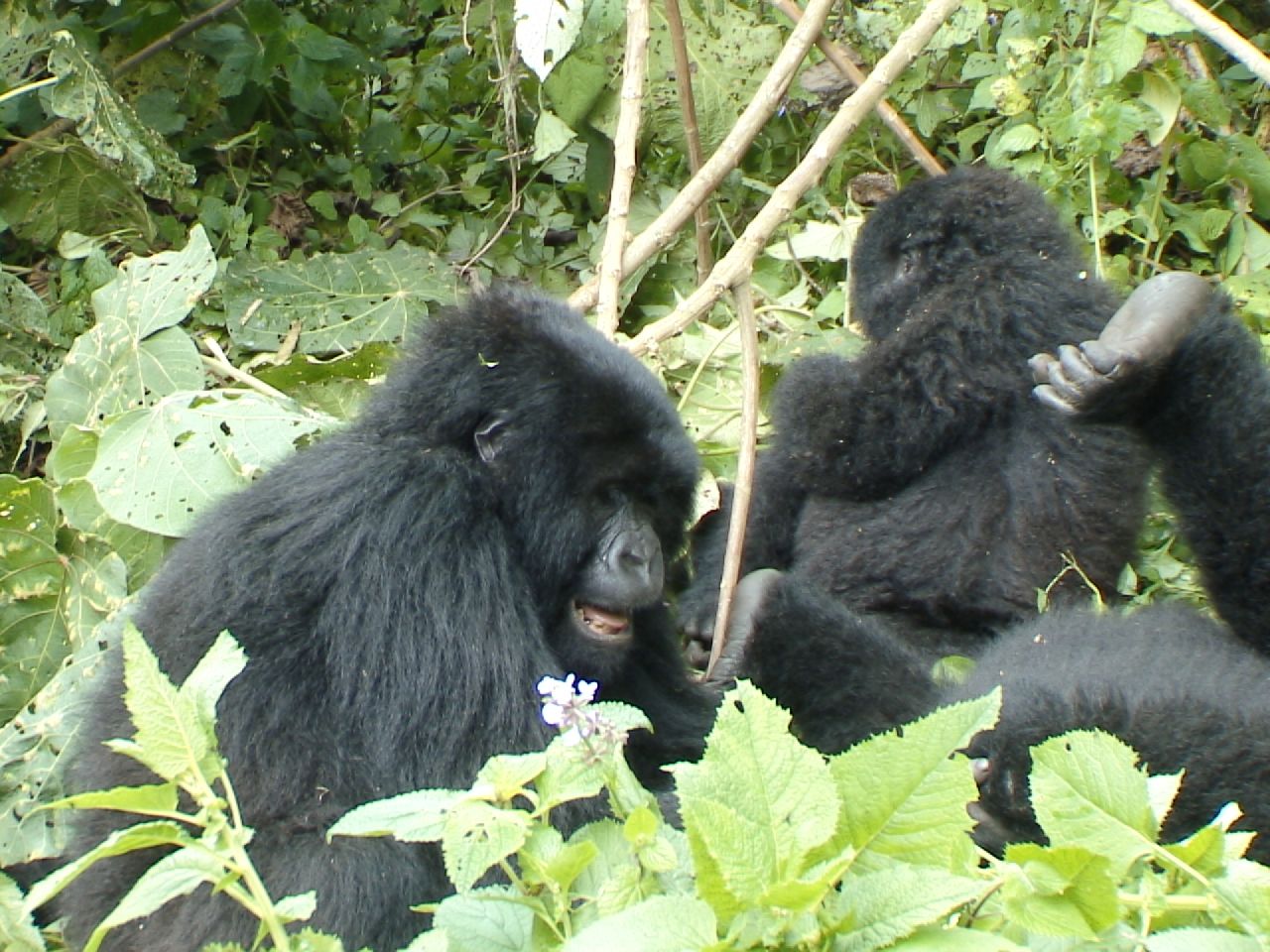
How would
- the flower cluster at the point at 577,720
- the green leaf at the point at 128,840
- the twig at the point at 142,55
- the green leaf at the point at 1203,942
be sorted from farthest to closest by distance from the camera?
the twig at the point at 142,55, the flower cluster at the point at 577,720, the green leaf at the point at 128,840, the green leaf at the point at 1203,942

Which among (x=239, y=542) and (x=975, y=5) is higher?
(x=975, y=5)

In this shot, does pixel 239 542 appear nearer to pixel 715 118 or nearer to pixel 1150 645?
pixel 1150 645

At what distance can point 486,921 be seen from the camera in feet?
5.36

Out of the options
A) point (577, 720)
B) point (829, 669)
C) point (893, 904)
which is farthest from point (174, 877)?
point (829, 669)

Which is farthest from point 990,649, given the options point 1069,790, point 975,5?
point 975,5

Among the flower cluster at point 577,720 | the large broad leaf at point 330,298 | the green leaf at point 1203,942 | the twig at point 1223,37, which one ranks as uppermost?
the twig at point 1223,37

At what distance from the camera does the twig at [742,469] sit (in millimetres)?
3453

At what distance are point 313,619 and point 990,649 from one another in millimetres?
1530

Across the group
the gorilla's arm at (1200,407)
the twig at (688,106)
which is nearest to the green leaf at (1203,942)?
the gorilla's arm at (1200,407)

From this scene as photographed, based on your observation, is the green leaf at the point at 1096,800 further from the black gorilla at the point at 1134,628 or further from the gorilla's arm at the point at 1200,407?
the gorilla's arm at the point at 1200,407

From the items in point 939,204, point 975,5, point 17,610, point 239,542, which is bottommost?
point 17,610

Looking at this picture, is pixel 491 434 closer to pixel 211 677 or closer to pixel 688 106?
pixel 211 677

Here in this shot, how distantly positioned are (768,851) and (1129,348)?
260cm

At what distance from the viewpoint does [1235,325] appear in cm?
388
